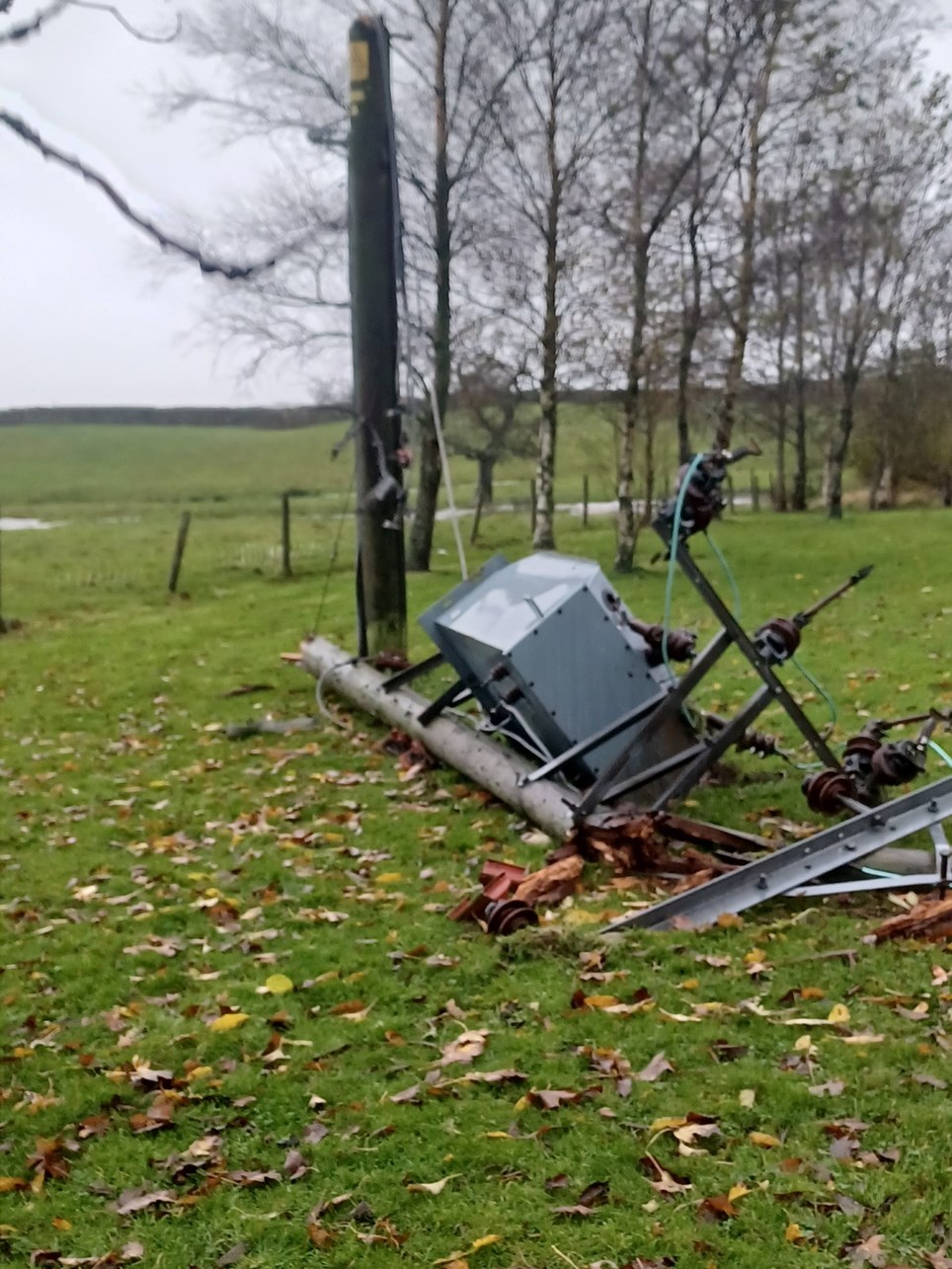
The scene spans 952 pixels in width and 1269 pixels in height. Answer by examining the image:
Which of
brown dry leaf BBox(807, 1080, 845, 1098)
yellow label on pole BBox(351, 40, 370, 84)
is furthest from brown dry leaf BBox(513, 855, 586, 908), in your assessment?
yellow label on pole BBox(351, 40, 370, 84)

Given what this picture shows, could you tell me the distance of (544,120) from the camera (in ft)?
66.3

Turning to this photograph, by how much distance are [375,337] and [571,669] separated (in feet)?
16.1

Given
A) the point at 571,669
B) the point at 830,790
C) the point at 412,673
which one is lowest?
the point at 830,790

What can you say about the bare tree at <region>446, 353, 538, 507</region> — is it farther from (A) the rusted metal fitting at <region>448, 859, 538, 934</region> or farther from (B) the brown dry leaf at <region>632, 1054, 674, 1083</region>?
(B) the brown dry leaf at <region>632, 1054, 674, 1083</region>

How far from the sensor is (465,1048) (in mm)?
4660

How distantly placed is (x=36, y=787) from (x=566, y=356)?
49.3 ft

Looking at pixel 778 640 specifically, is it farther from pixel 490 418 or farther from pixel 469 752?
pixel 490 418

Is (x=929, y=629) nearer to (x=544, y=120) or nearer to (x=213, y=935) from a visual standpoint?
(x=213, y=935)

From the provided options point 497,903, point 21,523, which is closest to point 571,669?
point 497,903

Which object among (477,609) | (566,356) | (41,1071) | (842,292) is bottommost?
(41,1071)

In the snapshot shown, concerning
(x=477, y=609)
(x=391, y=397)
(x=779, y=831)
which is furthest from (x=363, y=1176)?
(x=391, y=397)

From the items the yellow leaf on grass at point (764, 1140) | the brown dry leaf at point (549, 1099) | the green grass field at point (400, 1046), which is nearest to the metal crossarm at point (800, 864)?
the green grass field at point (400, 1046)

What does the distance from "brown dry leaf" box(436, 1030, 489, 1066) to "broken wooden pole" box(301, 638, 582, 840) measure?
2.10 m

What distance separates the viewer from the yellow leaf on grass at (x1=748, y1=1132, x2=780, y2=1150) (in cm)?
374
